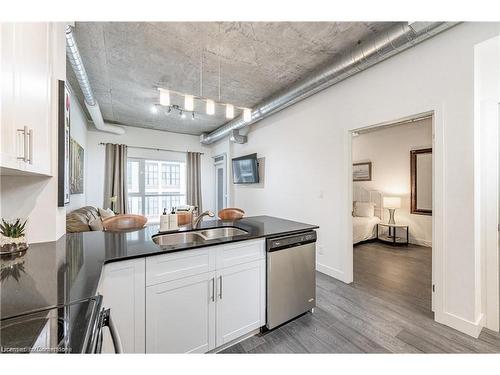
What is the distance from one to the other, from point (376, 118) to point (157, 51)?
8.83 feet

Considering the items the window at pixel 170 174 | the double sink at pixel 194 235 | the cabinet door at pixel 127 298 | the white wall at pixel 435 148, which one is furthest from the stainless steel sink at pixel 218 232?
the window at pixel 170 174

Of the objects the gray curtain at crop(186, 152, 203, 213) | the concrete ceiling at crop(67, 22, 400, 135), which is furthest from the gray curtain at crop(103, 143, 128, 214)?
the gray curtain at crop(186, 152, 203, 213)

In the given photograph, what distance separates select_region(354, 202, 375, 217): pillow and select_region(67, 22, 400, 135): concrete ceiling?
344 cm

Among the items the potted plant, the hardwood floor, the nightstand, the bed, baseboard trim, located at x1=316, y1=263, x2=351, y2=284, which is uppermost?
the potted plant

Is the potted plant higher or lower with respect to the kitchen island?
higher

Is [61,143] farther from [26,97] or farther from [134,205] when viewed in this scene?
[134,205]

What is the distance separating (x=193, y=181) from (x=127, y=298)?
197 inches

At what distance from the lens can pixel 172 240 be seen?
74.3 inches

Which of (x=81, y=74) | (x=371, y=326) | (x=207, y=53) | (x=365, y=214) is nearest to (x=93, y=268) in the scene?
(x=371, y=326)

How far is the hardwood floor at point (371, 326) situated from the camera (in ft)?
5.32

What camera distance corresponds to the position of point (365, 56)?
2.14 metres

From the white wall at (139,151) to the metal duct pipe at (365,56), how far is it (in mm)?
3435

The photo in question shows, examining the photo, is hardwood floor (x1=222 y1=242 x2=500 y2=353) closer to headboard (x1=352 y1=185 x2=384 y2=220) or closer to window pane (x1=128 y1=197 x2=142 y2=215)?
headboard (x1=352 y1=185 x2=384 y2=220)

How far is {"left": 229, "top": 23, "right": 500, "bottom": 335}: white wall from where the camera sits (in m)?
1.75
